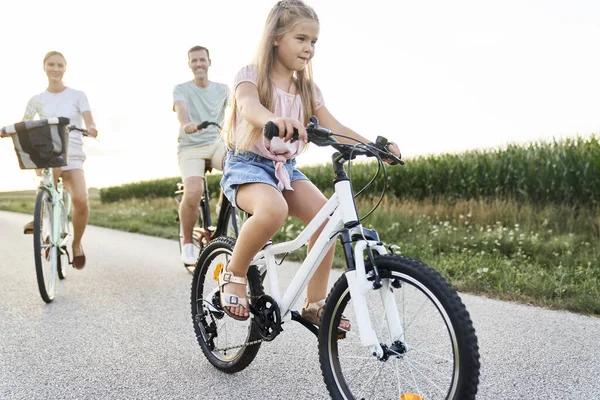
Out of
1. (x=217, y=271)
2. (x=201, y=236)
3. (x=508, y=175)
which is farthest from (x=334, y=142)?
(x=508, y=175)

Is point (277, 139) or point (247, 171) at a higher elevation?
point (277, 139)

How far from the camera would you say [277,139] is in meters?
3.22

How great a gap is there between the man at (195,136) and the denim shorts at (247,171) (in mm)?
3094

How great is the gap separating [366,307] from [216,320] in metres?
1.53

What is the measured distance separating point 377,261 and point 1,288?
5.26 m

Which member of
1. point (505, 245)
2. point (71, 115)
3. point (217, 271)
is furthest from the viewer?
point (505, 245)

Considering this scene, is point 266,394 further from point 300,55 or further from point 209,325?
point 300,55

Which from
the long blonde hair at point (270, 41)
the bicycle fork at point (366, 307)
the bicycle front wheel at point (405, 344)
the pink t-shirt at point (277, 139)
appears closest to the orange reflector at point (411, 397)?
the bicycle front wheel at point (405, 344)

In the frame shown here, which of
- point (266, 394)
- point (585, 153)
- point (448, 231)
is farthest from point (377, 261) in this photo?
point (585, 153)

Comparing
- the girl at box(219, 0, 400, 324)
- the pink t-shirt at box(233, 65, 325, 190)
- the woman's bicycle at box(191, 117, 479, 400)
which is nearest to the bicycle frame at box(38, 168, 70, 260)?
the woman's bicycle at box(191, 117, 479, 400)

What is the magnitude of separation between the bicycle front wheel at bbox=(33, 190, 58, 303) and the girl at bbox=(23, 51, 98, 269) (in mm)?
425

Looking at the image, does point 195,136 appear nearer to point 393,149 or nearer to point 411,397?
point 393,149

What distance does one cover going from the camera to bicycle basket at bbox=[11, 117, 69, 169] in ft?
18.7

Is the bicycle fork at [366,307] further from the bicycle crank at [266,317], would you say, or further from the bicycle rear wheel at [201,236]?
the bicycle rear wheel at [201,236]
